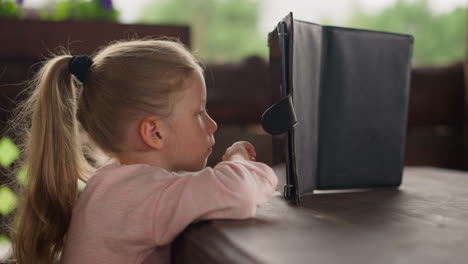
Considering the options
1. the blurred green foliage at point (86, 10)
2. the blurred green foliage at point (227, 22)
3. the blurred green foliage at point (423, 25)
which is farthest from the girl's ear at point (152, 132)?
the blurred green foliage at point (227, 22)

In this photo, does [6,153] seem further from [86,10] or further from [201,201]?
[201,201]

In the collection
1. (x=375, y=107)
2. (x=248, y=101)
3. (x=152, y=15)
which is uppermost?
(x=152, y=15)

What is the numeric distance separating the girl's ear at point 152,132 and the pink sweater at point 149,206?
0.08m

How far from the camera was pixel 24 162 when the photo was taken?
939 millimetres

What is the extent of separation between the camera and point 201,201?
0.71 m

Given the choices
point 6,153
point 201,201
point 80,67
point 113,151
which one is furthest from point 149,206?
point 6,153

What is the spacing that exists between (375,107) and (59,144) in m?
0.60

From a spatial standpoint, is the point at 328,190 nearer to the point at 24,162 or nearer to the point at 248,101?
the point at 24,162

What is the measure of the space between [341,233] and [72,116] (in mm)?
532

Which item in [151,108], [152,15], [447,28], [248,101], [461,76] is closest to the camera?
[151,108]

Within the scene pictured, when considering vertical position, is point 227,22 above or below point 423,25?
above

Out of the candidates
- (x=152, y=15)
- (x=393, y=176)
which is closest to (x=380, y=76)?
(x=393, y=176)

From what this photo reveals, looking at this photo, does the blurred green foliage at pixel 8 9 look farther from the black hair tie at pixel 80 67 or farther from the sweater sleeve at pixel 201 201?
the sweater sleeve at pixel 201 201

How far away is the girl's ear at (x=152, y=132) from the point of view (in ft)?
2.78
